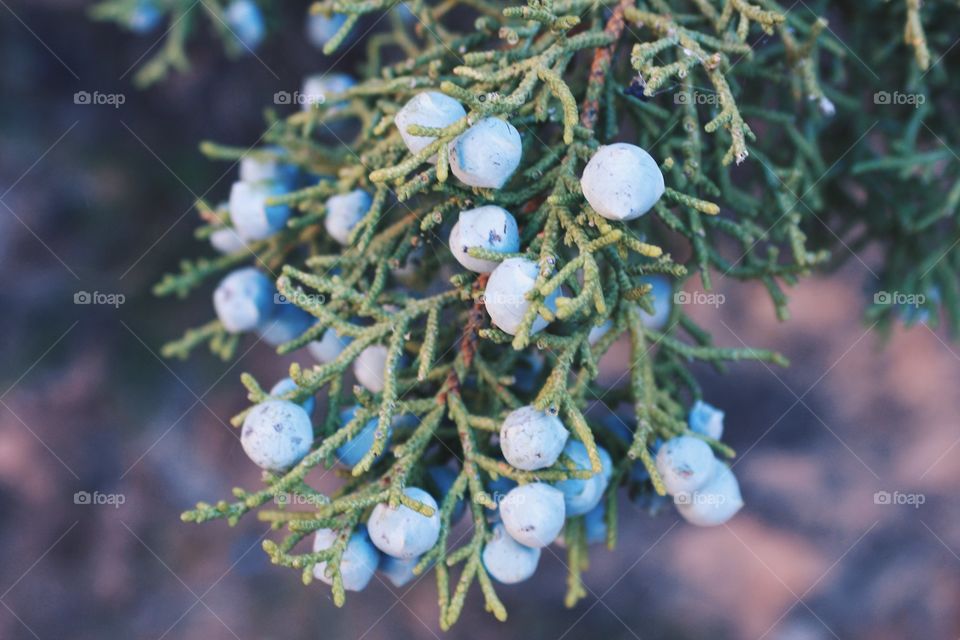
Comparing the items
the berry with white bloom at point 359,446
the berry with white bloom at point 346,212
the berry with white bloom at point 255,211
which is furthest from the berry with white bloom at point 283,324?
the berry with white bloom at point 359,446

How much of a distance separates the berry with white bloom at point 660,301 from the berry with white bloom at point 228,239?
110 centimetres

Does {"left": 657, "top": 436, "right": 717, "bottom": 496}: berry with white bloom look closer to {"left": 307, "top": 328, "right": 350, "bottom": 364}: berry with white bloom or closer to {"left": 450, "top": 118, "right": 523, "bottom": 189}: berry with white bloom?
{"left": 450, "top": 118, "right": 523, "bottom": 189}: berry with white bloom

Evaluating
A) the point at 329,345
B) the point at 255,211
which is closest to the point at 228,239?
the point at 255,211

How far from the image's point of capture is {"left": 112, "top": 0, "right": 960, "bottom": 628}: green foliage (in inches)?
51.8

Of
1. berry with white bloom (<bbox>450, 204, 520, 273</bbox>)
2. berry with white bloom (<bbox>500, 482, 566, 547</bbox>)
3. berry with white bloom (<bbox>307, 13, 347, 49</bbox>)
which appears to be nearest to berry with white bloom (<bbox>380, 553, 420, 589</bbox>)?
berry with white bloom (<bbox>500, 482, 566, 547</bbox>)

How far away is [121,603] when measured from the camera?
3.04m

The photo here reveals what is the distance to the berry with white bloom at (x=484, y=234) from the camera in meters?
1.25

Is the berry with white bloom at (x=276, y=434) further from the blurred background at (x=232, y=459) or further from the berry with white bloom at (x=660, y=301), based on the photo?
the blurred background at (x=232, y=459)

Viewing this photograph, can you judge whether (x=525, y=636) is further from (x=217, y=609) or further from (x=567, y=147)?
(x=567, y=147)

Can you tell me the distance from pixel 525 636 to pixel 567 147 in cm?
245

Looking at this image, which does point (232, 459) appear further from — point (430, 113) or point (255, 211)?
point (430, 113)

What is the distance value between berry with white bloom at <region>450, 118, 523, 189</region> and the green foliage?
0.09ft

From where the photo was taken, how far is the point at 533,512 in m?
1.27

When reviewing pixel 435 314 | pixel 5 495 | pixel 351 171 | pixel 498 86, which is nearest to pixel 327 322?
pixel 435 314
